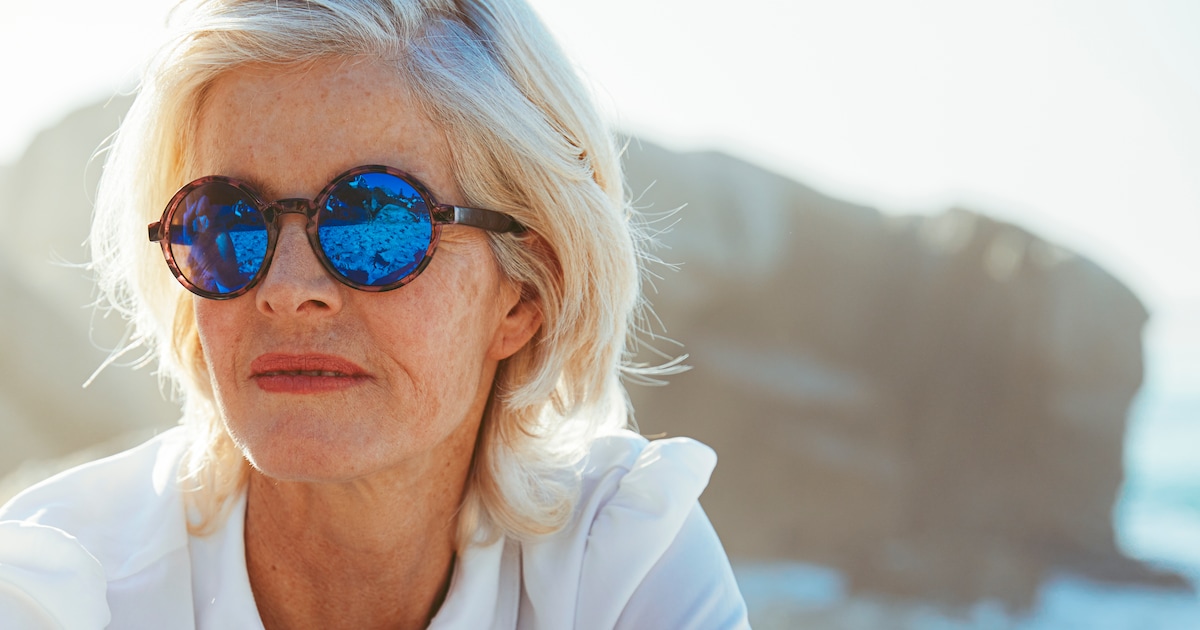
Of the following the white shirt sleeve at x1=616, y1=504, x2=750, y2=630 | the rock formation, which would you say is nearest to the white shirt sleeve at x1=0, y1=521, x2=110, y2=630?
the white shirt sleeve at x1=616, y1=504, x2=750, y2=630

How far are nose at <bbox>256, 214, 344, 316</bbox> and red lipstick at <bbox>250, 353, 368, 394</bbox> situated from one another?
79 mm

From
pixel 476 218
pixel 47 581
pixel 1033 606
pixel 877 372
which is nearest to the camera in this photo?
pixel 47 581

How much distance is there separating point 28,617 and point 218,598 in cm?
35

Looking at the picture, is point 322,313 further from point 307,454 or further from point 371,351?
point 307,454

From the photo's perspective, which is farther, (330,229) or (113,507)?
(113,507)

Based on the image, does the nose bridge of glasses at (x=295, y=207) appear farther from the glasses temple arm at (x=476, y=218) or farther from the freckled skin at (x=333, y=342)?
the glasses temple arm at (x=476, y=218)

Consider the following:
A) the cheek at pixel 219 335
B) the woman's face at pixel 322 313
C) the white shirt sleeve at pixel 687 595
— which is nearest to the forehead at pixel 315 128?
the woman's face at pixel 322 313

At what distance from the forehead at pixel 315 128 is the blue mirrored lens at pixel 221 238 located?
0.16 ft

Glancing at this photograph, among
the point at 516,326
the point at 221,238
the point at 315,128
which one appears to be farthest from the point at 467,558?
the point at 315,128

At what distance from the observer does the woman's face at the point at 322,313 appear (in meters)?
1.68

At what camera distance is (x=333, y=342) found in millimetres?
1693

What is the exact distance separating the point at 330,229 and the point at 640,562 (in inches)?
34.8

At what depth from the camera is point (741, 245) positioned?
9531mm

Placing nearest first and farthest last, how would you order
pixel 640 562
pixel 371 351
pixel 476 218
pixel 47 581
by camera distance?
pixel 47 581
pixel 371 351
pixel 476 218
pixel 640 562
